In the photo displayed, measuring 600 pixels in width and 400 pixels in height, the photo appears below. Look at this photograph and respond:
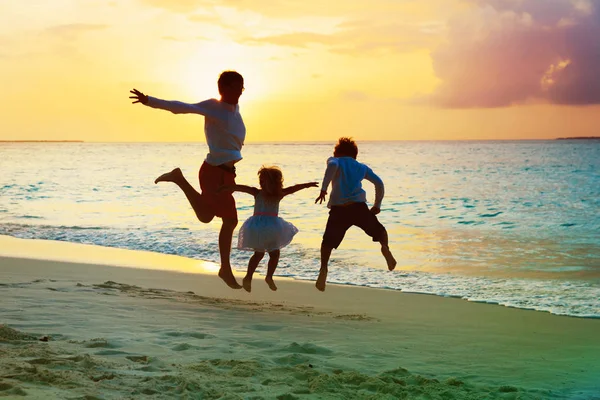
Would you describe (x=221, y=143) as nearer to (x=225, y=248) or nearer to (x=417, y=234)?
(x=225, y=248)

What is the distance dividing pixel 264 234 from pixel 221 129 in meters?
1.24

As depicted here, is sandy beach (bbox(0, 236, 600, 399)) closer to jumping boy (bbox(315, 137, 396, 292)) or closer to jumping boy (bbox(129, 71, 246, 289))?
jumping boy (bbox(315, 137, 396, 292))

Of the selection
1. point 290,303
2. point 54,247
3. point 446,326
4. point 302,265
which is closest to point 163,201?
point 54,247

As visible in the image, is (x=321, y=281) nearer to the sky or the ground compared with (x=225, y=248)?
nearer to the ground

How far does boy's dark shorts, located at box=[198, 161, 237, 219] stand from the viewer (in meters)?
7.33

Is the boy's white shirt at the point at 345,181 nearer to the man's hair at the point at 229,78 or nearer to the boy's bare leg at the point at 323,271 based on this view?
the boy's bare leg at the point at 323,271

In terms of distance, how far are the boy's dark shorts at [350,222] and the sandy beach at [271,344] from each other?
3.28 ft

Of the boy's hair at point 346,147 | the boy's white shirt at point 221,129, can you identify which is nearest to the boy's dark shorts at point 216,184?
the boy's white shirt at point 221,129

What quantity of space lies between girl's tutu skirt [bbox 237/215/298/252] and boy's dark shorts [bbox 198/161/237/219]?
1.39 ft

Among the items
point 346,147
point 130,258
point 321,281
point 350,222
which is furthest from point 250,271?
point 130,258

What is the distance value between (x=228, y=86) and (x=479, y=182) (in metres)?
40.4

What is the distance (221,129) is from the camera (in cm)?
719

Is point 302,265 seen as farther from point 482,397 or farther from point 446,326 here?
point 482,397

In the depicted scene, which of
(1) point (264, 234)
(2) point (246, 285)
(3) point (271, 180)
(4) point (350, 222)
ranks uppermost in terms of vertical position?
(3) point (271, 180)
